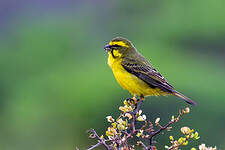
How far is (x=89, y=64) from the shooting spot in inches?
817

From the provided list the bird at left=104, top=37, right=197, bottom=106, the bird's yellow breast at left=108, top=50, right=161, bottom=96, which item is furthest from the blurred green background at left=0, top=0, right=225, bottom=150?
the bird's yellow breast at left=108, top=50, right=161, bottom=96

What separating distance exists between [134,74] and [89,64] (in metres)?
13.8

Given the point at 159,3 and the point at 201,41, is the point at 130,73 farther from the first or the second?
the point at 159,3

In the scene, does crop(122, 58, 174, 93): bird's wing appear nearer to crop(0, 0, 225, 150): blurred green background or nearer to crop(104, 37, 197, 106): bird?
crop(104, 37, 197, 106): bird

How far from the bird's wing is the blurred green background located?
551 cm

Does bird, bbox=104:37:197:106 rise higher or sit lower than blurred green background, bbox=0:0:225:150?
lower

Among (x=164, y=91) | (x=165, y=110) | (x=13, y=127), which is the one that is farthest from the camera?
(x=13, y=127)

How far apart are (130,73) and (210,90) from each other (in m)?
9.50

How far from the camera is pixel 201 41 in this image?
972 inches

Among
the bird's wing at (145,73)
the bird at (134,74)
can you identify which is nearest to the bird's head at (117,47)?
the bird at (134,74)

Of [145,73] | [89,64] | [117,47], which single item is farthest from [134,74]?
[89,64]

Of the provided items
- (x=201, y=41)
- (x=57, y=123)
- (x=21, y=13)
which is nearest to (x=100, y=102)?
(x=57, y=123)

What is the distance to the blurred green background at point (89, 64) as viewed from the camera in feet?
47.1

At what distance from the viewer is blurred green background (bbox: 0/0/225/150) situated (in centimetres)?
1435
